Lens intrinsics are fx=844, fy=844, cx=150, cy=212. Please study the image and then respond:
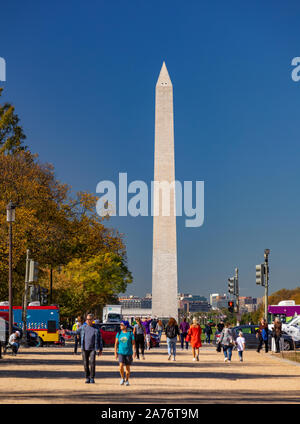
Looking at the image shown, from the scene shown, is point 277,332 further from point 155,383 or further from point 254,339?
point 155,383

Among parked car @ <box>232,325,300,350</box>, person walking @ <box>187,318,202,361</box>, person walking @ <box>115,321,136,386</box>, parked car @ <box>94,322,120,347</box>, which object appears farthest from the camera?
parked car @ <box>94,322,120,347</box>

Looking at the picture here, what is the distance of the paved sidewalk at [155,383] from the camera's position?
55.1ft

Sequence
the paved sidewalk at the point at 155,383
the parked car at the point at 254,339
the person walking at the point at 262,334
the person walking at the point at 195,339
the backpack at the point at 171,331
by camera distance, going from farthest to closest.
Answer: the parked car at the point at 254,339 → the person walking at the point at 262,334 → the backpack at the point at 171,331 → the person walking at the point at 195,339 → the paved sidewalk at the point at 155,383

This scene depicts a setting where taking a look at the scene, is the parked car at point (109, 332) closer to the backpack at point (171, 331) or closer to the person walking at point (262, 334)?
the person walking at point (262, 334)

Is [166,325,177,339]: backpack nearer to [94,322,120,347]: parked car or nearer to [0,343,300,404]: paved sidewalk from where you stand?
[0,343,300,404]: paved sidewalk

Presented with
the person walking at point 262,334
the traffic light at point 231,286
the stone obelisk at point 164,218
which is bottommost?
the person walking at point 262,334

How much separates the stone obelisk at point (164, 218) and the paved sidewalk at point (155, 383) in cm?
3785

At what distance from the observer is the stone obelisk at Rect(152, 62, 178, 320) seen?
69.3 meters

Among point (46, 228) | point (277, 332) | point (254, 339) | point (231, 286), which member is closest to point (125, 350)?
point (277, 332)

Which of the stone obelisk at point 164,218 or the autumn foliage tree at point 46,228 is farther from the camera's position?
the stone obelisk at point 164,218

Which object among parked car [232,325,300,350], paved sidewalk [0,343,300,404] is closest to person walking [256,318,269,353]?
parked car [232,325,300,350]

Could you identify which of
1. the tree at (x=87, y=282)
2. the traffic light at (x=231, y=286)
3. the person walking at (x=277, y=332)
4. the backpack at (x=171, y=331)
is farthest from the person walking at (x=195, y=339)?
the tree at (x=87, y=282)

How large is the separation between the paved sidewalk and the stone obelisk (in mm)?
37850
